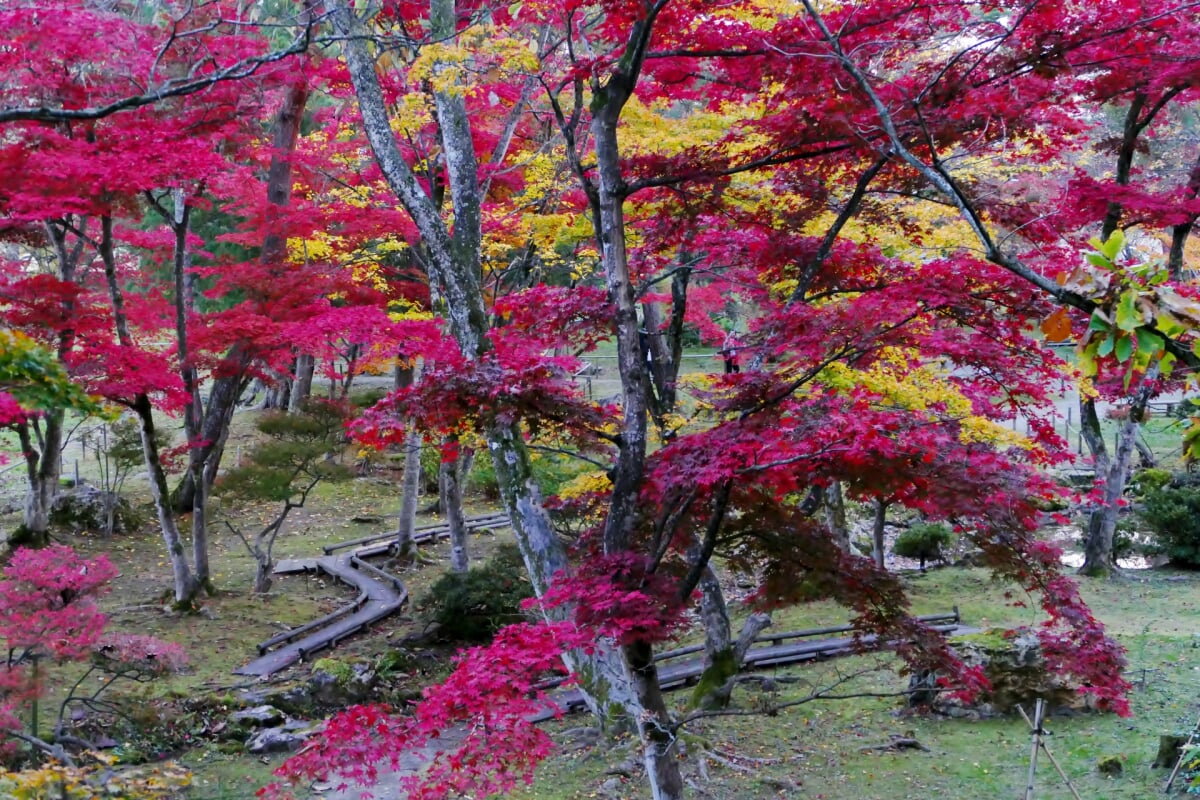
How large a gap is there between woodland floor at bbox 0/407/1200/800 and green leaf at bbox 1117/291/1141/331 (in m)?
3.20

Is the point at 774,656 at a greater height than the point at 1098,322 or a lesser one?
lesser

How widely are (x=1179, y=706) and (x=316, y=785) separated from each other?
739 centimetres

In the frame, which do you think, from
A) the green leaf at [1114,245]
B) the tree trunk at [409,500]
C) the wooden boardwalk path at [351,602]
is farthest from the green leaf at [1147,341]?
the tree trunk at [409,500]

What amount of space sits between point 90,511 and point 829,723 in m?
11.9

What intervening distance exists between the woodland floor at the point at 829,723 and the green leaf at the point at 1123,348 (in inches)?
124

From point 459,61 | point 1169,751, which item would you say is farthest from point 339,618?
point 1169,751

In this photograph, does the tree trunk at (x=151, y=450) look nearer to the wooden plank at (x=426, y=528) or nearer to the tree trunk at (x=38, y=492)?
the tree trunk at (x=38, y=492)

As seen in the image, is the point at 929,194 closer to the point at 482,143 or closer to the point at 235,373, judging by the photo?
the point at 482,143

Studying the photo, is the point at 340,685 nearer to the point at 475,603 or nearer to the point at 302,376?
the point at 475,603

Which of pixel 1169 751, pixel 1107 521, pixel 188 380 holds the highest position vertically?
pixel 188 380

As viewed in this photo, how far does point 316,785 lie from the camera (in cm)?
725

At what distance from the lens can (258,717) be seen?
841 cm

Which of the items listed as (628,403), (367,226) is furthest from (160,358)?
(628,403)

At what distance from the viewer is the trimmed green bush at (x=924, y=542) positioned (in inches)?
584
